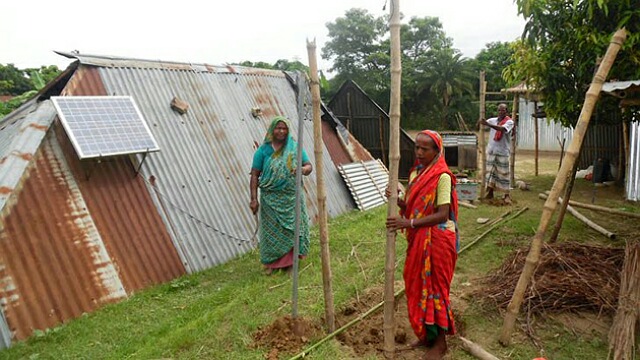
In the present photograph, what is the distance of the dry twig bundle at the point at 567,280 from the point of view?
396 centimetres

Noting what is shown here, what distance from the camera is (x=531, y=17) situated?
5.63 meters

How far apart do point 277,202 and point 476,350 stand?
8.93ft

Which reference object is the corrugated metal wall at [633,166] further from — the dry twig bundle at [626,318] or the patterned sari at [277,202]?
the patterned sari at [277,202]

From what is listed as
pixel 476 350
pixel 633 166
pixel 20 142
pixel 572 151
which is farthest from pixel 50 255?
pixel 633 166

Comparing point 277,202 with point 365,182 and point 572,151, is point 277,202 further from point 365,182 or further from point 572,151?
point 365,182

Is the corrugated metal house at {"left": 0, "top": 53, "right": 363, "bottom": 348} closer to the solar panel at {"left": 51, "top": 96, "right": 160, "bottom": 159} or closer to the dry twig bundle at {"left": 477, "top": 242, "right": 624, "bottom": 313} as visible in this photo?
the solar panel at {"left": 51, "top": 96, "right": 160, "bottom": 159}

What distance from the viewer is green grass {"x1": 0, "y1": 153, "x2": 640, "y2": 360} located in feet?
11.6

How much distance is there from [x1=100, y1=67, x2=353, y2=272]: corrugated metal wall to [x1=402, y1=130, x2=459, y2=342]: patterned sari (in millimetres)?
3316

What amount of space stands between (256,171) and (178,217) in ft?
4.44

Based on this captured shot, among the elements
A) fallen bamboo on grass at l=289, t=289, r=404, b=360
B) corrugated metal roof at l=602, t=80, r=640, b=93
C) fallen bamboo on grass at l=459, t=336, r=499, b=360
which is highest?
corrugated metal roof at l=602, t=80, r=640, b=93


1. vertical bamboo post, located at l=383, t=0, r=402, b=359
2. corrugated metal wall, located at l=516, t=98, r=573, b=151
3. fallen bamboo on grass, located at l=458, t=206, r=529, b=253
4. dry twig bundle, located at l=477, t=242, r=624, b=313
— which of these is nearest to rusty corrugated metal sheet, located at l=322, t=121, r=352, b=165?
fallen bamboo on grass, located at l=458, t=206, r=529, b=253

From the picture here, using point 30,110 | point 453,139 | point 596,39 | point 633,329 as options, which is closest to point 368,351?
point 633,329

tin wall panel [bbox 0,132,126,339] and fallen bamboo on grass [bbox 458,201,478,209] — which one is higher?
tin wall panel [bbox 0,132,126,339]

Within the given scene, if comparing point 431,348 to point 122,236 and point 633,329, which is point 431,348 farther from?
point 122,236
